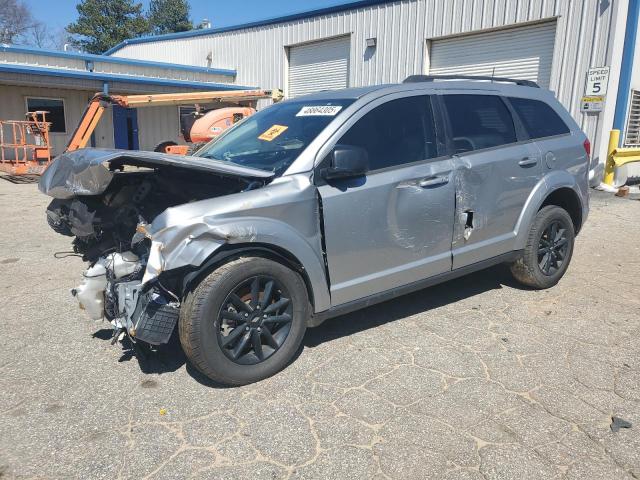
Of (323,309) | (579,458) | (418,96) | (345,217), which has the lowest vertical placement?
(579,458)

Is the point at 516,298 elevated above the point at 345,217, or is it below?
below

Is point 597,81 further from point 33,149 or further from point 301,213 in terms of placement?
point 33,149

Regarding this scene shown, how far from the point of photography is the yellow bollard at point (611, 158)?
11424mm

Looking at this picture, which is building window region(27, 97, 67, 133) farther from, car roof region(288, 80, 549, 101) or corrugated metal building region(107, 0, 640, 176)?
car roof region(288, 80, 549, 101)

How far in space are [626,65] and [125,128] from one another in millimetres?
17591

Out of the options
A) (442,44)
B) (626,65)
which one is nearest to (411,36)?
(442,44)

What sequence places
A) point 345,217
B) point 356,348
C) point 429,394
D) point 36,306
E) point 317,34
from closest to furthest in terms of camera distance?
point 429,394, point 345,217, point 356,348, point 36,306, point 317,34

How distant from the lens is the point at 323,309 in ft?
11.5

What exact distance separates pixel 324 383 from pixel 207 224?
1.28 m

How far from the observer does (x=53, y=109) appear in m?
19.4

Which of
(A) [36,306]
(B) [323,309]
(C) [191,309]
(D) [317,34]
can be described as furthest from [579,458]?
(D) [317,34]

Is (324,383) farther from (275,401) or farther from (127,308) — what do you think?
(127,308)

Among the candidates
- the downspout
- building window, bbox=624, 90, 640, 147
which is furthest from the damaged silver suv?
building window, bbox=624, 90, 640, 147

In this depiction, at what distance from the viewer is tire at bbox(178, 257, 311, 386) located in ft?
9.89
